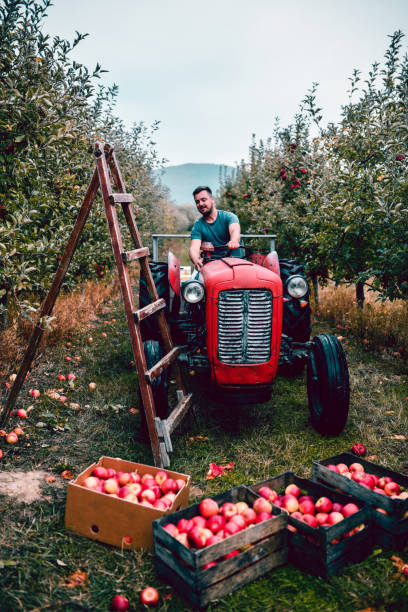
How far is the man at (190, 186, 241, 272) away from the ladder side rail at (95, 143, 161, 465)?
1.45 meters

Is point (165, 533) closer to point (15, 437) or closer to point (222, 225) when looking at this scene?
point (15, 437)

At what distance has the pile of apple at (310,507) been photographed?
233 cm

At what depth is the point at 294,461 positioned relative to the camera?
3.40 m

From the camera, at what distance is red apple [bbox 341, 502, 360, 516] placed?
234 centimetres

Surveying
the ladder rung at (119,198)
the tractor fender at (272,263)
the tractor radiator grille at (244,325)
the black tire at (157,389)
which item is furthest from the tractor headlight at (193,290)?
the tractor fender at (272,263)

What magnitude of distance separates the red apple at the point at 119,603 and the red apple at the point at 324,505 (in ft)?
3.57

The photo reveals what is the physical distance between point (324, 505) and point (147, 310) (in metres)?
1.77

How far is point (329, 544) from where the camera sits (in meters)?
2.16

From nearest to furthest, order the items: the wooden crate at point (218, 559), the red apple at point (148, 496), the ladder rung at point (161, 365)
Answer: the wooden crate at point (218, 559), the red apple at point (148, 496), the ladder rung at point (161, 365)

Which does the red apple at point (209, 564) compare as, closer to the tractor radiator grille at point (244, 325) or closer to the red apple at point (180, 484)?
the red apple at point (180, 484)

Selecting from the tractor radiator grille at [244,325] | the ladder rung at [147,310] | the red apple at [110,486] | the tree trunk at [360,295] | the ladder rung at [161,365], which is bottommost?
the red apple at [110,486]

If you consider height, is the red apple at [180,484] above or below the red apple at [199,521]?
below

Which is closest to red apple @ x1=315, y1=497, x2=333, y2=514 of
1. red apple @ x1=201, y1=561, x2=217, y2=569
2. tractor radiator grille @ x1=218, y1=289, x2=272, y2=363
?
red apple @ x1=201, y1=561, x2=217, y2=569

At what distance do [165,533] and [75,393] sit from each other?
265 cm
